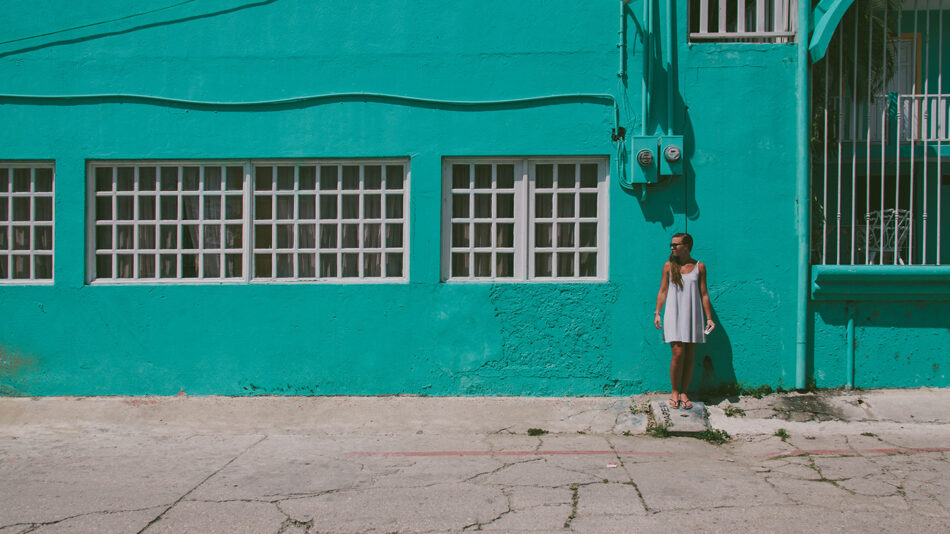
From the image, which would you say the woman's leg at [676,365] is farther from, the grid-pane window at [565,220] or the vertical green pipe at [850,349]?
the vertical green pipe at [850,349]

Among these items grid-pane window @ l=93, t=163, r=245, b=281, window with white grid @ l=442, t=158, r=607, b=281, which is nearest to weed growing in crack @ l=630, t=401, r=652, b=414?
window with white grid @ l=442, t=158, r=607, b=281

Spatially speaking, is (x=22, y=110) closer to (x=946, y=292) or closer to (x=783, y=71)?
(x=783, y=71)

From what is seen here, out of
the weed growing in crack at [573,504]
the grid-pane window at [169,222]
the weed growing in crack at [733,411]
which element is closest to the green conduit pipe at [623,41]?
the weed growing in crack at [733,411]

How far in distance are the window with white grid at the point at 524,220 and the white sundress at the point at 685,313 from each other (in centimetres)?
84

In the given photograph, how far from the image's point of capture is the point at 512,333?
288 inches

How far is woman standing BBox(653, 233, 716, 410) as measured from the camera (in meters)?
6.70

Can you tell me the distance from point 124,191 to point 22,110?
4.13 feet

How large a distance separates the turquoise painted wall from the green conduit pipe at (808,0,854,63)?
0.87 ft

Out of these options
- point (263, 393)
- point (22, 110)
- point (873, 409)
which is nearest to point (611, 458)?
point (873, 409)

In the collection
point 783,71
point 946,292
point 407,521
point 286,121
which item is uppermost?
point 783,71

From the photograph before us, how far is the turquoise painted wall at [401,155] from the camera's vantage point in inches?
285

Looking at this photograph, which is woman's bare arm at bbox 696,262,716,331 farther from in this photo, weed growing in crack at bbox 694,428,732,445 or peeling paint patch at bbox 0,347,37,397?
peeling paint patch at bbox 0,347,37,397

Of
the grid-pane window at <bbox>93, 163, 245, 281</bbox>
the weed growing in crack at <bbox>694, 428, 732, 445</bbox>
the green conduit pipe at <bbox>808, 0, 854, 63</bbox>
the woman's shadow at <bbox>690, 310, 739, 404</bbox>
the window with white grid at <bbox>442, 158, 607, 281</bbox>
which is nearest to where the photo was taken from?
the weed growing in crack at <bbox>694, 428, 732, 445</bbox>

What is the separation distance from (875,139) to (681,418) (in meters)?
4.60
